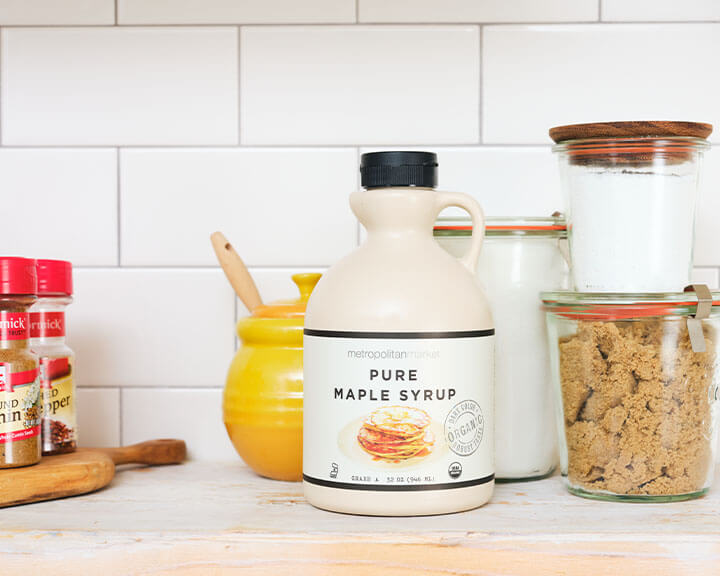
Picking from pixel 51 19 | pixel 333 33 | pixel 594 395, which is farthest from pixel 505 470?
pixel 51 19

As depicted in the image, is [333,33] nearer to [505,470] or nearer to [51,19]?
[51,19]

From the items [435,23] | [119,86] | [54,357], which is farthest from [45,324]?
[435,23]

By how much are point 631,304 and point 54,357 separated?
21.1 inches

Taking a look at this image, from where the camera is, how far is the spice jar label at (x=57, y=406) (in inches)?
30.9

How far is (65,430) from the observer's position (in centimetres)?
80

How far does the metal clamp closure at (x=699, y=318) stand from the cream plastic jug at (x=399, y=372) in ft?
0.55

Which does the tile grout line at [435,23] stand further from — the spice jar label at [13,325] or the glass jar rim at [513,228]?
the spice jar label at [13,325]

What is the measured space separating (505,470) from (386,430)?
196 mm

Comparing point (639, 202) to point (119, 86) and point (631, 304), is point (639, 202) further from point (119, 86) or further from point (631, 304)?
point (119, 86)

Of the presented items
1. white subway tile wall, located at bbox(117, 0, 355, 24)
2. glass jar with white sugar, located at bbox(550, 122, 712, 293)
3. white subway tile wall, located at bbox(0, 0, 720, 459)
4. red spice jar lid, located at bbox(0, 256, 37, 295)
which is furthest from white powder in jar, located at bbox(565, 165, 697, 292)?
red spice jar lid, located at bbox(0, 256, 37, 295)

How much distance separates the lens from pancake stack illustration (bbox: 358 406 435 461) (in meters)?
0.63

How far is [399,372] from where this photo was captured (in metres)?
0.63

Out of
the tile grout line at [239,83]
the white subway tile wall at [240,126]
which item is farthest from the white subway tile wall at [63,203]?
the tile grout line at [239,83]

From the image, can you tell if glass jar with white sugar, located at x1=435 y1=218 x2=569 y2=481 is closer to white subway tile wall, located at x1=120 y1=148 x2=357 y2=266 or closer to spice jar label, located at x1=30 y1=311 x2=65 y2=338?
white subway tile wall, located at x1=120 y1=148 x2=357 y2=266
